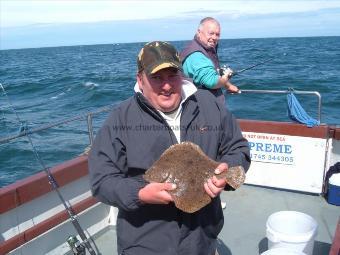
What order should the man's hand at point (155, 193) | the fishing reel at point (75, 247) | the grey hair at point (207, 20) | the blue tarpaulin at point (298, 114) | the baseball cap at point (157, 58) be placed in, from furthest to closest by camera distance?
1. the blue tarpaulin at point (298, 114)
2. the grey hair at point (207, 20)
3. the fishing reel at point (75, 247)
4. the baseball cap at point (157, 58)
5. the man's hand at point (155, 193)

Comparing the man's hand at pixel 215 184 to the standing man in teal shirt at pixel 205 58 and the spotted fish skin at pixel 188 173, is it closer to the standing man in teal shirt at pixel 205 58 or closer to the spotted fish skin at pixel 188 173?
the spotted fish skin at pixel 188 173

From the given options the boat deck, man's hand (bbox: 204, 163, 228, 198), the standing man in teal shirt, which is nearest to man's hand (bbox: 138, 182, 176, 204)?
man's hand (bbox: 204, 163, 228, 198)

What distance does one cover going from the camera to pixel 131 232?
8.04 feet

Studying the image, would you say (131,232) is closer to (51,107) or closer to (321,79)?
(51,107)

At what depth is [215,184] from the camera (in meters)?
2.29

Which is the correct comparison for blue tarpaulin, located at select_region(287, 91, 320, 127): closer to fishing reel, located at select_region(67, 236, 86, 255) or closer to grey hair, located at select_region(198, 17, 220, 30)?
grey hair, located at select_region(198, 17, 220, 30)

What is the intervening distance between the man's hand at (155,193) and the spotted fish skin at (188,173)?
10cm

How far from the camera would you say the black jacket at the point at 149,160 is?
7.69ft

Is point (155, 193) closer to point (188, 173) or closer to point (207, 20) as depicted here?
point (188, 173)

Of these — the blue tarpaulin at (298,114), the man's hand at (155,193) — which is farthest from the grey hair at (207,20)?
the man's hand at (155,193)

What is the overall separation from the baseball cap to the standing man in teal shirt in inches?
99.9

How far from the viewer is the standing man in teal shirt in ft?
16.3

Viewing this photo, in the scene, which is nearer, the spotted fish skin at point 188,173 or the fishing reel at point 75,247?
the spotted fish skin at point 188,173

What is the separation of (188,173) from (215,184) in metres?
0.21
